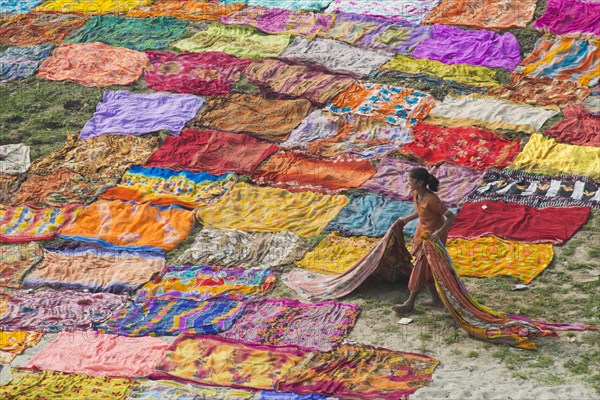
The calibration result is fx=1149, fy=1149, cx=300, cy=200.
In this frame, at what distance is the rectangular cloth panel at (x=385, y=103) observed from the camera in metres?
16.1

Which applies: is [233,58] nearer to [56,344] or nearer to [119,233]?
[119,233]

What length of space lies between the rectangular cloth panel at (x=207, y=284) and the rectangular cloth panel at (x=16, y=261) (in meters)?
1.53

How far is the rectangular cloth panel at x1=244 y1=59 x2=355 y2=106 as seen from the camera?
16875 millimetres

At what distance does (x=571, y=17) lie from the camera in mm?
18234

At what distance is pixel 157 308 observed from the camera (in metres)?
12.0

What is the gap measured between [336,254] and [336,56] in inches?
232

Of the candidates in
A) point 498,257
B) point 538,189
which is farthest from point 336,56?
point 498,257

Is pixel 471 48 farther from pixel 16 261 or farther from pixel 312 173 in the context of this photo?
pixel 16 261

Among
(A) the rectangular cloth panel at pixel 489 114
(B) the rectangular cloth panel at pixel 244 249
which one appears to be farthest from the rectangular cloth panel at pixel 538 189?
(B) the rectangular cloth panel at pixel 244 249

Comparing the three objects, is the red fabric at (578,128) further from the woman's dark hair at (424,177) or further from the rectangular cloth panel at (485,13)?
the woman's dark hair at (424,177)

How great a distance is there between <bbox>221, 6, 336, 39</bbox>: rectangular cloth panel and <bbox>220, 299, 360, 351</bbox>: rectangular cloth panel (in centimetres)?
781

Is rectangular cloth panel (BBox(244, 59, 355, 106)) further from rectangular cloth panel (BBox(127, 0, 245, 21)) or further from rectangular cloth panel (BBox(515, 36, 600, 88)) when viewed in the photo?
rectangular cloth panel (BBox(515, 36, 600, 88))

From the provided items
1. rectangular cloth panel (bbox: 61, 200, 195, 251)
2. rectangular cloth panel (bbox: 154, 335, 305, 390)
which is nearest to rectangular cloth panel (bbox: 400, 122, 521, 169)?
rectangular cloth panel (bbox: 61, 200, 195, 251)

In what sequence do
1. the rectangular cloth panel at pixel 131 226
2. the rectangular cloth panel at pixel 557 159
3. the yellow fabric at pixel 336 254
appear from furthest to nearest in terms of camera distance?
the rectangular cloth panel at pixel 557 159 → the rectangular cloth panel at pixel 131 226 → the yellow fabric at pixel 336 254
